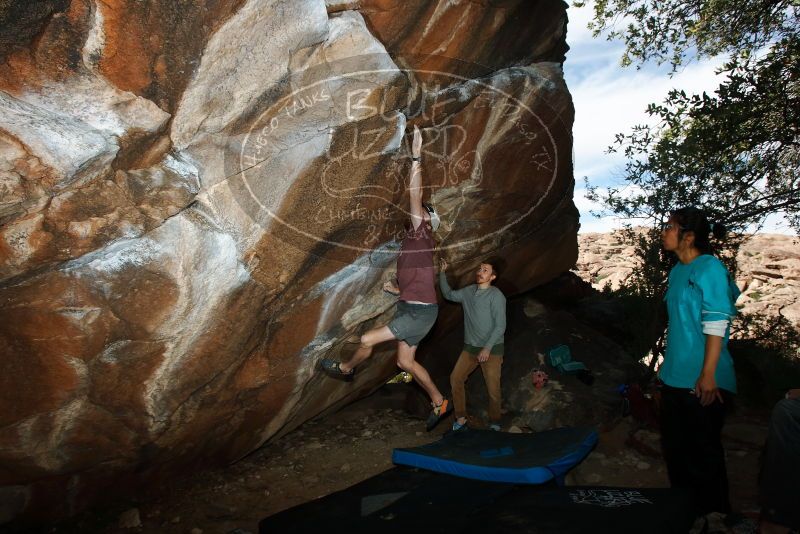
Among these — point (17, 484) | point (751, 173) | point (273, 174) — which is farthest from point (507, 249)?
point (17, 484)

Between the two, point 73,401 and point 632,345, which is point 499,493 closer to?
point 73,401

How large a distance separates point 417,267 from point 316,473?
2.47 metres

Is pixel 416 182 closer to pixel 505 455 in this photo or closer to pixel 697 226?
pixel 697 226

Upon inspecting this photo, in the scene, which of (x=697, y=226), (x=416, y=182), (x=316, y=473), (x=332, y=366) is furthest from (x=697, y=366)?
(x=316, y=473)

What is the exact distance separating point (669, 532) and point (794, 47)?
5.31m

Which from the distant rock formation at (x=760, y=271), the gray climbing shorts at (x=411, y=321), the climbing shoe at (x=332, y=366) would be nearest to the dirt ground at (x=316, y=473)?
the climbing shoe at (x=332, y=366)

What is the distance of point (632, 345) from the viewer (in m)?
7.94

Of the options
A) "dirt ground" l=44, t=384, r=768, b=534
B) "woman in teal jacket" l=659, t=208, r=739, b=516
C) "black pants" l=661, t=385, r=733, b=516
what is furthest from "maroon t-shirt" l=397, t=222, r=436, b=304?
"black pants" l=661, t=385, r=733, b=516

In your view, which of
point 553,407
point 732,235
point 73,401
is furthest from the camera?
point 732,235

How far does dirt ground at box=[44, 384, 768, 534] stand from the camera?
4273 mm

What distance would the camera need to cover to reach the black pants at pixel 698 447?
10.0 ft

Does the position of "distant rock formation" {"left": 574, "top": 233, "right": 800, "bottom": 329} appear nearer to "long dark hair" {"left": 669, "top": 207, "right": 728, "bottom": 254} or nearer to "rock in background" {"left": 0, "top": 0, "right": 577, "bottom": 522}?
"rock in background" {"left": 0, "top": 0, "right": 577, "bottom": 522}

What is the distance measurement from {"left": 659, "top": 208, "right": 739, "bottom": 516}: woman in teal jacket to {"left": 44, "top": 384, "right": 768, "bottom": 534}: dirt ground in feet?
3.52

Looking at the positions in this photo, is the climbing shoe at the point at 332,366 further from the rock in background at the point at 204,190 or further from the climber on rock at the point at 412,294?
the rock in background at the point at 204,190
